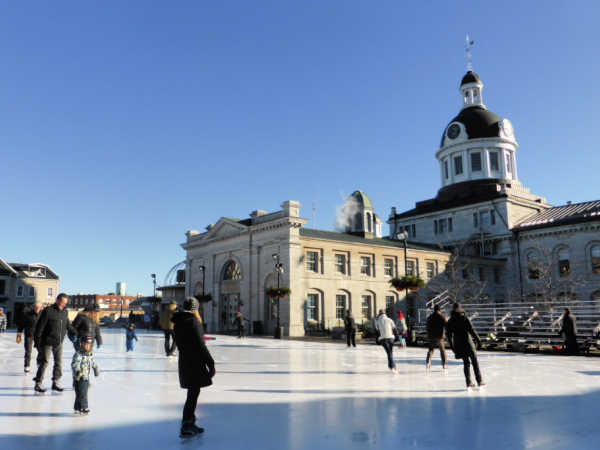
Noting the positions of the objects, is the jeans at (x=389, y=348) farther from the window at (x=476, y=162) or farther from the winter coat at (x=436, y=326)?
the window at (x=476, y=162)

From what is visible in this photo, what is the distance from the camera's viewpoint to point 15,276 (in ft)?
229

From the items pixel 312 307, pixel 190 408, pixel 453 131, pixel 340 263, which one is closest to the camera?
pixel 190 408

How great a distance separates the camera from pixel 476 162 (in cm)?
6228

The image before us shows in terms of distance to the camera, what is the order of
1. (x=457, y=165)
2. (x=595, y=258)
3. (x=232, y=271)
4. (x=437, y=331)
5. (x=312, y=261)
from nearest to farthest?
(x=437, y=331) → (x=312, y=261) → (x=232, y=271) → (x=595, y=258) → (x=457, y=165)

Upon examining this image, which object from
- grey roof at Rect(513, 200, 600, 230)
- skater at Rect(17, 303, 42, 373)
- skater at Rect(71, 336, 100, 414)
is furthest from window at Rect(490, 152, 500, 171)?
skater at Rect(71, 336, 100, 414)

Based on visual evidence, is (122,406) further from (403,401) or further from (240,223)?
(240,223)

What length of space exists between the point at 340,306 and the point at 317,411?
32.9 meters

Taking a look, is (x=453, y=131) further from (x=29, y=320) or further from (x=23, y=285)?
(x=23, y=285)

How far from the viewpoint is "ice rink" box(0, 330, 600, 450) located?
629 cm

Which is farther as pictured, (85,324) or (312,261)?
(312,261)

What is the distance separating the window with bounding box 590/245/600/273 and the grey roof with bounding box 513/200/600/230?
9.28 feet

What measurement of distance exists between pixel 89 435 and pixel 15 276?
73557 mm

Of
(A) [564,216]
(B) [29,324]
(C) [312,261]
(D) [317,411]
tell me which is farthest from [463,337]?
(A) [564,216]

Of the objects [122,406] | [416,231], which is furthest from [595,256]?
[122,406]
